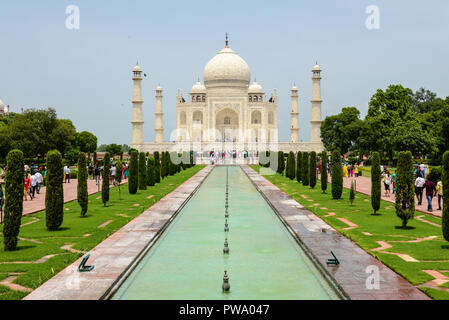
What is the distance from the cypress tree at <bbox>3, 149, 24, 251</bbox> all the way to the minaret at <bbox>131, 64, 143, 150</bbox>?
118ft

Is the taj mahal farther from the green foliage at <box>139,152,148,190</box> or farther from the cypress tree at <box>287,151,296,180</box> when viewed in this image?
the green foliage at <box>139,152,148,190</box>

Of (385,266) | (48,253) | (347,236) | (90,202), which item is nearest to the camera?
(385,266)

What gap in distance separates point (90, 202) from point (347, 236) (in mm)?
7551

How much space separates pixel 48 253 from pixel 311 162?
11.8 m

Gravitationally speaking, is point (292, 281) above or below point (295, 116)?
below

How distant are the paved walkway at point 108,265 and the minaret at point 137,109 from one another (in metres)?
33.5

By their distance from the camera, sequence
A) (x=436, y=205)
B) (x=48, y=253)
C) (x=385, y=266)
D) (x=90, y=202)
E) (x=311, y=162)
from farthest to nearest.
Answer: (x=311, y=162)
(x=90, y=202)
(x=436, y=205)
(x=48, y=253)
(x=385, y=266)

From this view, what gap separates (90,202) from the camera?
13.5 metres

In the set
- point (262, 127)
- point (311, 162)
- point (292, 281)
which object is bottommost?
point (292, 281)

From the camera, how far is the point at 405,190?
9.05m

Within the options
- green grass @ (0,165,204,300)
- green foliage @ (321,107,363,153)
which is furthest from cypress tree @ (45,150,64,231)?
green foliage @ (321,107,363,153)

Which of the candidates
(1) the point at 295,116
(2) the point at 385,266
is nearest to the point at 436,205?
(2) the point at 385,266

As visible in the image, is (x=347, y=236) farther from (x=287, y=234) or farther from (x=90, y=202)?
(x=90, y=202)

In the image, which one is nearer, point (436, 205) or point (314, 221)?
point (314, 221)
